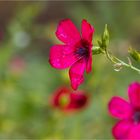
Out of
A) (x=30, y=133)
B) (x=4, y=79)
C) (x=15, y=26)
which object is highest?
(x=15, y=26)

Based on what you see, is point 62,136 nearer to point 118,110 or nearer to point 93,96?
point 93,96

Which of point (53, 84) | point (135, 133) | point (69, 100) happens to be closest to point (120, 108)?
point (135, 133)

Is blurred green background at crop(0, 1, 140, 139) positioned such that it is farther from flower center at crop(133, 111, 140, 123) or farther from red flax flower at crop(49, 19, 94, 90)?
red flax flower at crop(49, 19, 94, 90)

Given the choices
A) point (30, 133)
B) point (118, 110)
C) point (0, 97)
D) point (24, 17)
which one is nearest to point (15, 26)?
point (24, 17)

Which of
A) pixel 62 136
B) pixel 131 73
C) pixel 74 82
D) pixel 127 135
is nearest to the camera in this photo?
pixel 74 82

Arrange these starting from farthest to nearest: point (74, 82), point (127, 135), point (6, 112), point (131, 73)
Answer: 1. point (131, 73)
2. point (6, 112)
3. point (127, 135)
4. point (74, 82)

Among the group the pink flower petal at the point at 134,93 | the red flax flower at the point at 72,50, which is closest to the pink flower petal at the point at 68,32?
the red flax flower at the point at 72,50
